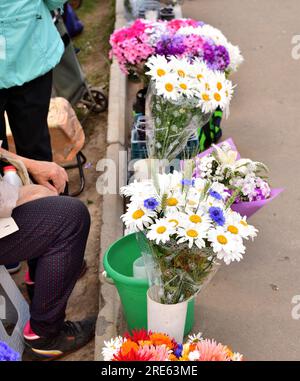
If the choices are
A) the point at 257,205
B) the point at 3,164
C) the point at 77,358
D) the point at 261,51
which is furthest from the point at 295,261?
the point at 261,51

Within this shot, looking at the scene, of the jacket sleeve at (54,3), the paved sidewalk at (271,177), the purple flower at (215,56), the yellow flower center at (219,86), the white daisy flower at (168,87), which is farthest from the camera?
the purple flower at (215,56)

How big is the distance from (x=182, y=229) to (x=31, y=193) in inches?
31.6

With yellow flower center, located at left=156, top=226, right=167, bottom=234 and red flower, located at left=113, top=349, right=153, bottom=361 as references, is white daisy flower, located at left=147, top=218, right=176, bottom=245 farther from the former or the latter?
red flower, located at left=113, top=349, right=153, bottom=361

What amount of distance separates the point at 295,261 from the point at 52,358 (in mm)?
1403

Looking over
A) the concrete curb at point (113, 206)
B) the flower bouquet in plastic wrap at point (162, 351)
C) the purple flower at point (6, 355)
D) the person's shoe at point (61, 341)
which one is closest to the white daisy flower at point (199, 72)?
the concrete curb at point (113, 206)

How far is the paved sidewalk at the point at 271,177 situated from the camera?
2.95 metres

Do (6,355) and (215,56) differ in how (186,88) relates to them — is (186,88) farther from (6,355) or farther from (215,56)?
(6,355)

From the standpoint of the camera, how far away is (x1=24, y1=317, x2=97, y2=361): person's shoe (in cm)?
288

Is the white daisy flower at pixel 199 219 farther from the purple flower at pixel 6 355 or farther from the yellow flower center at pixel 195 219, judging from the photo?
the purple flower at pixel 6 355

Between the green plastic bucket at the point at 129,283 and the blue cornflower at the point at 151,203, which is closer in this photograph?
the blue cornflower at the point at 151,203

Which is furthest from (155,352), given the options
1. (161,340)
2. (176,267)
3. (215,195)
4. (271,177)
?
(271,177)

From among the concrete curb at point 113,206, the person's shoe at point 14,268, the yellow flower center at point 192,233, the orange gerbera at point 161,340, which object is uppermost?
the yellow flower center at point 192,233

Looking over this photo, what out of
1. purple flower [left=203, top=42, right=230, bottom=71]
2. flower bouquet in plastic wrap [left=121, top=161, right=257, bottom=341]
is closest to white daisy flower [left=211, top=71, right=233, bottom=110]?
purple flower [left=203, top=42, right=230, bottom=71]

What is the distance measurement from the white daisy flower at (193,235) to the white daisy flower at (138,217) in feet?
0.48
